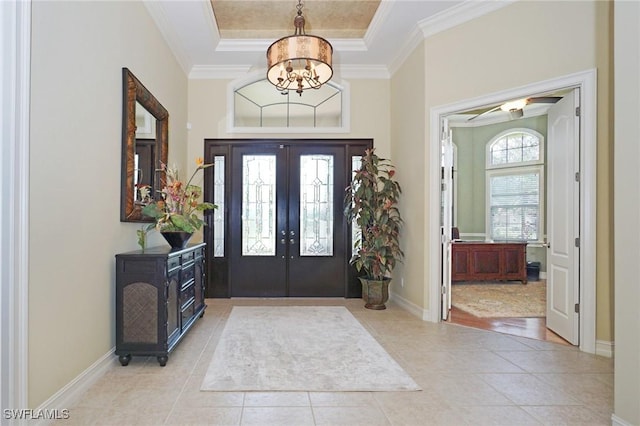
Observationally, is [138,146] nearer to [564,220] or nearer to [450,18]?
[450,18]

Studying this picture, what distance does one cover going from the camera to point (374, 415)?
2.31 m

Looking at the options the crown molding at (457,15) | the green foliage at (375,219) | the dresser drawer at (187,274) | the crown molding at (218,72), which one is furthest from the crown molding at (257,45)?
the dresser drawer at (187,274)

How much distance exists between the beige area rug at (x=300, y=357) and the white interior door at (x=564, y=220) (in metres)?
1.97

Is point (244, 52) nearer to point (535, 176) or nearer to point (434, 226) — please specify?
point (434, 226)

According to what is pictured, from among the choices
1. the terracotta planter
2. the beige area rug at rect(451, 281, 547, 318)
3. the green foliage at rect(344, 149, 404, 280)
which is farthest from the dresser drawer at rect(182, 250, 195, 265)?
Answer: the beige area rug at rect(451, 281, 547, 318)

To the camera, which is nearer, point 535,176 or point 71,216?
point 71,216

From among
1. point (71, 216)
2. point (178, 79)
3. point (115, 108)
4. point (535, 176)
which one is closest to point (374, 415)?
point (71, 216)

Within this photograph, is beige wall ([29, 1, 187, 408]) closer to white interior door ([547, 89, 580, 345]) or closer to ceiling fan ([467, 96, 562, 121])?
ceiling fan ([467, 96, 562, 121])

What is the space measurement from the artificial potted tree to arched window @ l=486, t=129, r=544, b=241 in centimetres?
443

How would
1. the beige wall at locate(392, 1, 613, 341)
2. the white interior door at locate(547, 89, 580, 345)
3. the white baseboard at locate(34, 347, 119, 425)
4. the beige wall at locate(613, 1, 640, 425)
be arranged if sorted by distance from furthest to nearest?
1. the white interior door at locate(547, 89, 580, 345)
2. the beige wall at locate(392, 1, 613, 341)
3. the white baseboard at locate(34, 347, 119, 425)
4. the beige wall at locate(613, 1, 640, 425)

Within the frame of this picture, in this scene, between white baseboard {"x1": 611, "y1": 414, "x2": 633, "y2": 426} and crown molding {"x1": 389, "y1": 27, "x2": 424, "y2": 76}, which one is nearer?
white baseboard {"x1": 611, "y1": 414, "x2": 633, "y2": 426}

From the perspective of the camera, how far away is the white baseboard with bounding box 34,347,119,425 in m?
2.26

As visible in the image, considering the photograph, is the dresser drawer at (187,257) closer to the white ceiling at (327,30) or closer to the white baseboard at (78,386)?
the white baseboard at (78,386)

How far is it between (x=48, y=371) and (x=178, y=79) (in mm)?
3993
